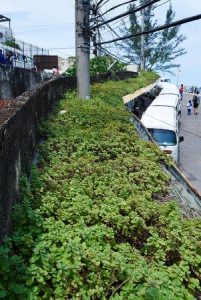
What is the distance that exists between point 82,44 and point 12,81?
13.7ft

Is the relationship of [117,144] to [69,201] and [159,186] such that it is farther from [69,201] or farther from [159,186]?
[69,201]

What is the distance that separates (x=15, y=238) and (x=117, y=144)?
569cm

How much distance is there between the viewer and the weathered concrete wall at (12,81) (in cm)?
1198

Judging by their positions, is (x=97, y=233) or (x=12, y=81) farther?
(x=12, y=81)

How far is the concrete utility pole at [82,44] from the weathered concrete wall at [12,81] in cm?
213

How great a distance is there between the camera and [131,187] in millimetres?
7477

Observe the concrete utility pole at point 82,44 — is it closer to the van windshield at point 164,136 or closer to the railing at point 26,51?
the van windshield at point 164,136

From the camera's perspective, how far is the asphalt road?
18.5 m

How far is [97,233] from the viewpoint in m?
5.38

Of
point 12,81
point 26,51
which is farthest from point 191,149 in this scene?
point 26,51

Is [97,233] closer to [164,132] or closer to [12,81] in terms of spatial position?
[12,81]

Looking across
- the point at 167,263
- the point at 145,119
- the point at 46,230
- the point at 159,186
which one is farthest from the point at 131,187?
the point at 145,119

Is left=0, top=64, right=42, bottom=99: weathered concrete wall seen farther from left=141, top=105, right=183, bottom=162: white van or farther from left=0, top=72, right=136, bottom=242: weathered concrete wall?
left=141, top=105, right=183, bottom=162: white van

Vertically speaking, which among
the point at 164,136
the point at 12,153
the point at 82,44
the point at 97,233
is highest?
the point at 82,44
